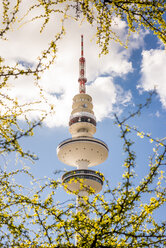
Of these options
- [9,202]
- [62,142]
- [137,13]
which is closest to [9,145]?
[9,202]

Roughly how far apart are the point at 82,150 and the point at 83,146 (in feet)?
3.50

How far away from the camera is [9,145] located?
153 inches

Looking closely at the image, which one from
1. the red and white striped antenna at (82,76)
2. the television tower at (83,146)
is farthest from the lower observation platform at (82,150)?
the red and white striped antenna at (82,76)

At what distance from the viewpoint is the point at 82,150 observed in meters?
56.6

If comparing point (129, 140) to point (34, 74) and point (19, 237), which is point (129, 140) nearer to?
point (34, 74)

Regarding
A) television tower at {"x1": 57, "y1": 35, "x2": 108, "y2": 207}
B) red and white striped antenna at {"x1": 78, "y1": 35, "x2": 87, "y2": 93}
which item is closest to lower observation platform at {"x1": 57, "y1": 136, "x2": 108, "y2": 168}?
television tower at {"x1": 57, "y1": 35, "x2": 108, "y2": 207}

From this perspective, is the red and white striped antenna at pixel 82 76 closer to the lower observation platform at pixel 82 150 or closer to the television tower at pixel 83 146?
the television tower at pixel 83 146

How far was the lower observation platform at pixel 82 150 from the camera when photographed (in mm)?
55775

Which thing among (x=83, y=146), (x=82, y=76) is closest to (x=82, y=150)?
(x=83, y=146)

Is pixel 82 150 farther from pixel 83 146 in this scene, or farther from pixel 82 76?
pixel 82 76

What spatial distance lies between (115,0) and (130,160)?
102 inches

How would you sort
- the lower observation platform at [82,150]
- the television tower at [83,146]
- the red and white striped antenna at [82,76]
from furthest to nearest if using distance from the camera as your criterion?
the red and white striped antenna at [82,76]
the lower observation platform at [82,150]
the television tower at [83,146]

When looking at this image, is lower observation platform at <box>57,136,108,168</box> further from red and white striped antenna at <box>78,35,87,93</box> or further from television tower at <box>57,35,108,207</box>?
red and white striped antenna at <box>78,35,87,93</box>

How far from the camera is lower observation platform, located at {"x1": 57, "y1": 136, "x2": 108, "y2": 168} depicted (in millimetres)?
55775
